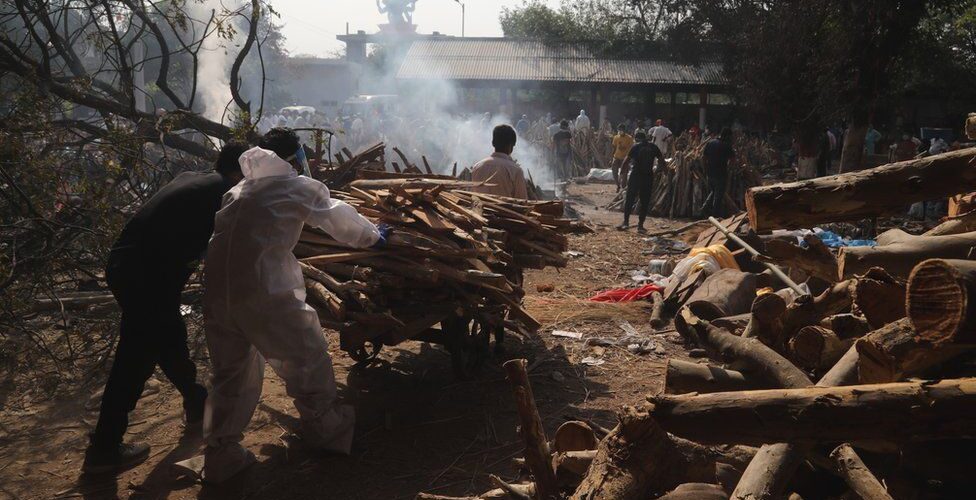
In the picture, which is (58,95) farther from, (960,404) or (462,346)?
(960,404)

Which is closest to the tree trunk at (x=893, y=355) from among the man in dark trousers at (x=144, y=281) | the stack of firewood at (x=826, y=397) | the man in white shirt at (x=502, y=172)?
the stack of firewood at (x=826, y=397)

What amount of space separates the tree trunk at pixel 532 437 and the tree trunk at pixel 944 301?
1379mm

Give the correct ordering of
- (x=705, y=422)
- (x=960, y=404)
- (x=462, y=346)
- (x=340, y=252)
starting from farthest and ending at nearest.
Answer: (x=462, y=346), (x=340, y=252), (x=705, y=422), (x=960, y=404)

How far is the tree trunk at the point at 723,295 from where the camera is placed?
6.91 metres

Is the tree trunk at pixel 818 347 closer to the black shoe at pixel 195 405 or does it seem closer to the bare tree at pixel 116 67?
the black shoe at pixel 195 405

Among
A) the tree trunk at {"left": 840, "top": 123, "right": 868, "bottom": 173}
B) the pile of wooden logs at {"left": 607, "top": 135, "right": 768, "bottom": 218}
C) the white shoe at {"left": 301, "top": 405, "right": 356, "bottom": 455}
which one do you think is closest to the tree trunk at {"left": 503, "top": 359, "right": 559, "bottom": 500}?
the white shoe at {"left": 301, "top": 405, "right": 356, "bottom": 455}

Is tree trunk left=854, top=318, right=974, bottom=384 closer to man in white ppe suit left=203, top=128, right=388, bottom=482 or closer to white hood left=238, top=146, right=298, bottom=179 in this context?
man in white ppe suit left=203, top=128, right=388, bottom=482

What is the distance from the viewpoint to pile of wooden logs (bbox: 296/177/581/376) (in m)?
4.70

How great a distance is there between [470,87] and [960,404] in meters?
31.1

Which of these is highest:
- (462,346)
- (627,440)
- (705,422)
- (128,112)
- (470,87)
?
(470,87)

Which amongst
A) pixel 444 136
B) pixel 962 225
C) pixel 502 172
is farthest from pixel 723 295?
pixel 444 136

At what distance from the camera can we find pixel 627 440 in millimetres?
2801

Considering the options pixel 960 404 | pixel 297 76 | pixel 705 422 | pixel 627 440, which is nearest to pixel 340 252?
pixel 627 440

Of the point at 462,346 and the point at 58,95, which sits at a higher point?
the point at 58,95
